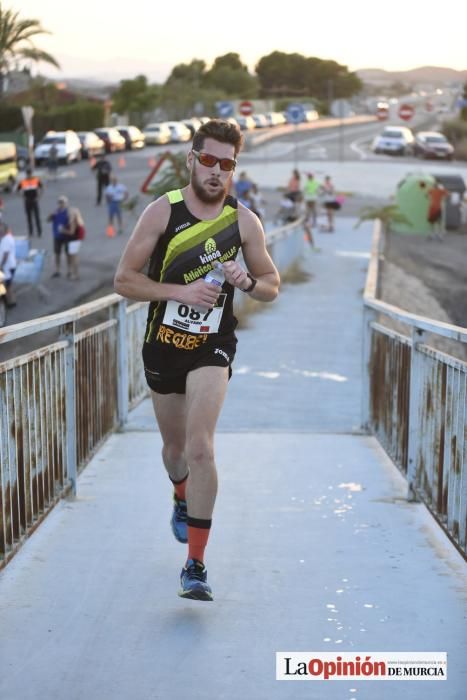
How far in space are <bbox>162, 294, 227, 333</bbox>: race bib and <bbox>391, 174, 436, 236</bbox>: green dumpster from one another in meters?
38.9

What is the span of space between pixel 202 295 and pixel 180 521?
1172 millimetres

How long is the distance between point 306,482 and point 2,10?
5817 centimetres

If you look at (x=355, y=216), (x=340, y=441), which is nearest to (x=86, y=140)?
(x=355, y=216)

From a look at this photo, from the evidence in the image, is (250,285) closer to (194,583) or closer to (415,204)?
(194,583)

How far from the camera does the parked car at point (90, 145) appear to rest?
220 feet

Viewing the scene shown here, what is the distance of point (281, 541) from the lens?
20.8ft

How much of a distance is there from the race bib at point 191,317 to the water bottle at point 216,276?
0.48 feet

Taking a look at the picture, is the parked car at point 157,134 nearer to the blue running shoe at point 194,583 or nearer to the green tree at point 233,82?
the green tree at point 233,82

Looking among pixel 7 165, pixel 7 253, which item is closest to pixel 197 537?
pixel 7 253

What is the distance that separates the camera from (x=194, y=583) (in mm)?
5133

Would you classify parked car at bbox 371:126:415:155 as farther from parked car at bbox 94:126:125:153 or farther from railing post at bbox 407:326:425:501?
railing post at bbox 407:326:425:501

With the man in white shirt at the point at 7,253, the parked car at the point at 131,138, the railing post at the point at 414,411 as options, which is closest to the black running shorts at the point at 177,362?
the railing post at the point at 414,411

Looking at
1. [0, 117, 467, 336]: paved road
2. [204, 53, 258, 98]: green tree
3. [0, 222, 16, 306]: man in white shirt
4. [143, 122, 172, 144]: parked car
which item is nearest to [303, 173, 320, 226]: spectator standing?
[0, 117, 467, 336]: paved road

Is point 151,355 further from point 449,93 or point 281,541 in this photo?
point 449,93
